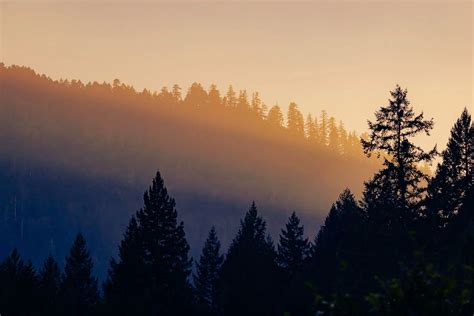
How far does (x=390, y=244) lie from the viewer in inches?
1344

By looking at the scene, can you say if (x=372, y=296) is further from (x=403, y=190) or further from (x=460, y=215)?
(x=460, y=215)

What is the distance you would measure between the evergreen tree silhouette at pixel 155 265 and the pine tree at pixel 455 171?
56.5ft

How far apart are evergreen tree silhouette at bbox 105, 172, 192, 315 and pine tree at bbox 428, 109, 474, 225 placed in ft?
56.5

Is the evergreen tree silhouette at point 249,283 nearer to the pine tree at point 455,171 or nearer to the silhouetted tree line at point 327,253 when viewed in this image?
the silhouetted tree line at point 327,253

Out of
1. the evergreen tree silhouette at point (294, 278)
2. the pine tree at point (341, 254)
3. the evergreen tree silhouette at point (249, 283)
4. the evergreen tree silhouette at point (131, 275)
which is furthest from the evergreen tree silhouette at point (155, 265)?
the pine tree at point (341, 254)

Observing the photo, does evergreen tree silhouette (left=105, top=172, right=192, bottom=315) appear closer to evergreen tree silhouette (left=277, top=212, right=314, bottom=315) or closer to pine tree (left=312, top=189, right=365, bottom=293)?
evergreen tree silhouette (left=277, top=212, right=314, bottom=315)

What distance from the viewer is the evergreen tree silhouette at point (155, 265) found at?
136ft

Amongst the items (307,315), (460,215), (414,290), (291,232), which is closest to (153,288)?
(307,315)

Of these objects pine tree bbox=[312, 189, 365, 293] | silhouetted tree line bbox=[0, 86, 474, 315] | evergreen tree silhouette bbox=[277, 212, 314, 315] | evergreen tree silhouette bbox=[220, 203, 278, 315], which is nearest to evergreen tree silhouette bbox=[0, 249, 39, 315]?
silhouetted tree line bbox=[0, 86, 474, 315]

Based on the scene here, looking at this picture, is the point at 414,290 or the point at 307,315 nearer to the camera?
the point at 414,290

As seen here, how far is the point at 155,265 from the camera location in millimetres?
43062

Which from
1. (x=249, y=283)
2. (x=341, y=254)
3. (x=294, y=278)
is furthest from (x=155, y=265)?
(x=341, y=254)

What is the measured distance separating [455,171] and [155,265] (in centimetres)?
2330

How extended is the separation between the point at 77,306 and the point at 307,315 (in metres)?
13.1
